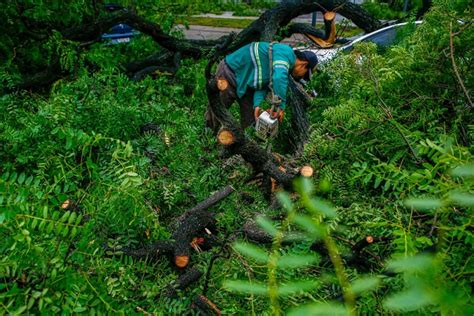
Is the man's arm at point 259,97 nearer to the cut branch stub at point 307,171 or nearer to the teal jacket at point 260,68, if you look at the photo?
the teal jacket at point 260,68

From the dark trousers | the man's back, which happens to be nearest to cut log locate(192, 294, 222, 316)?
the man's back

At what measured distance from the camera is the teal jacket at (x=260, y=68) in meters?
5.05

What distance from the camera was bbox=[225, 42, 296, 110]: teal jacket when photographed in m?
5.05

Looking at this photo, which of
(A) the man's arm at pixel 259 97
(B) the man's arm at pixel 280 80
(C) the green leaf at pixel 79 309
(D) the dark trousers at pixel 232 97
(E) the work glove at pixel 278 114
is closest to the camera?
(C) the green leaf at pixel 79 309

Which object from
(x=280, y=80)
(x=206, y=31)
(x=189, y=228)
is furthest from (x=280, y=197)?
(x=206, y=31)

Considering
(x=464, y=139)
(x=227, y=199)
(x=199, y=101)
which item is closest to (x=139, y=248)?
(x=227, y=199)

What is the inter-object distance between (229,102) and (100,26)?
263 cm

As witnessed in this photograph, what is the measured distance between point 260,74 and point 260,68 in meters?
0.07

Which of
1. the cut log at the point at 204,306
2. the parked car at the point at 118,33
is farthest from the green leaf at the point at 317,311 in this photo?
the parked car at the point at 118,33

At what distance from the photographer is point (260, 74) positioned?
528cm

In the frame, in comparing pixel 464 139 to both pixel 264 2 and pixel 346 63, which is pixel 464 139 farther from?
pixel 264 2

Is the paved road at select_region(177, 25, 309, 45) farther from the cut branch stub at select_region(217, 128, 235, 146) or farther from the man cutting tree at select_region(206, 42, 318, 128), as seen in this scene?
the cut branch stub at select_region(217, 128, 235, 146)

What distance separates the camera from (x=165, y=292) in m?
2.13

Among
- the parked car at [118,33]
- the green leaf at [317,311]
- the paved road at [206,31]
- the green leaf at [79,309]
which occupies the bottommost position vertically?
the paved road at [206,31]
